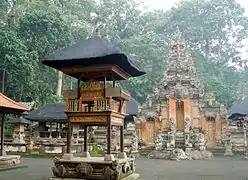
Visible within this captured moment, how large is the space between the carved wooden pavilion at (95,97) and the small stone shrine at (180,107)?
15.2m

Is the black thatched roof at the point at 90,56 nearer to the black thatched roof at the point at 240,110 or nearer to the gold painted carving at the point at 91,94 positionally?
the gold painted carving at the point at 91,94

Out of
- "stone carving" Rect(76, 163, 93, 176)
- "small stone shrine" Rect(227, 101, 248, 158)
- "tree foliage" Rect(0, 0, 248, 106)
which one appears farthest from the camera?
"tree foliage" Rect(0, 0, 248, 106)

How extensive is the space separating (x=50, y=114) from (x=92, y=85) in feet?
46.9

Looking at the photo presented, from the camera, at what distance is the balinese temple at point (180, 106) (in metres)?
27.3

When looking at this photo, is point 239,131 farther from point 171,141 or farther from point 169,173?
point 169,173

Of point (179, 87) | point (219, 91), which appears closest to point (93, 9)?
point (219, 91)

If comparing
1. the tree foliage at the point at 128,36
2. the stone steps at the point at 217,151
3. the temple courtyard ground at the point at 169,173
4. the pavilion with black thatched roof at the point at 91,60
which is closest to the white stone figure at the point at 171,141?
the stone steps at the point at 217,151

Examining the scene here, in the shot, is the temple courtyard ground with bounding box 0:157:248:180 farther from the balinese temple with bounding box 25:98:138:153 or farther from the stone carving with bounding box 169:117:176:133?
the stone carving with bounding box 169:117:176:133

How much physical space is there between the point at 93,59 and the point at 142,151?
1729 cm

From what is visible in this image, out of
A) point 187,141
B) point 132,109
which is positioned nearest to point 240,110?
point 187,141

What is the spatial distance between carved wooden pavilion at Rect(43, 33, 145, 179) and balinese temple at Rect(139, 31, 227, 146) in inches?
633

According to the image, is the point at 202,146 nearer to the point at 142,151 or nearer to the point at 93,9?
the point at 142,151

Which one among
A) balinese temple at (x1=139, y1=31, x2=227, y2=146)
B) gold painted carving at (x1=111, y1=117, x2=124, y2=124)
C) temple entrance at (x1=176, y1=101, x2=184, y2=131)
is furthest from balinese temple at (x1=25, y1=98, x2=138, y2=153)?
gold painted carving at (x1=111, y1=117, x2=124, y2=124)

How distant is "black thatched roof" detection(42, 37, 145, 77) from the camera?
10.3 m
